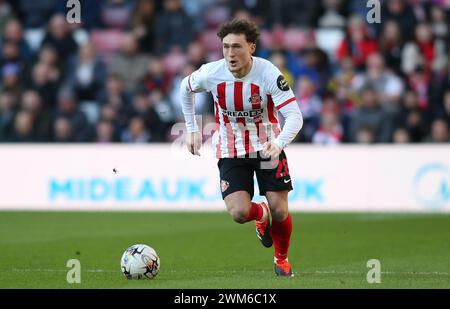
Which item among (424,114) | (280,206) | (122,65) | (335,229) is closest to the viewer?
(280,206)

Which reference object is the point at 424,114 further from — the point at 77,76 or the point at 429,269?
the point at 429,269

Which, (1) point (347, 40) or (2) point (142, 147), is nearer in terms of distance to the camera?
(2) point (142, 147)

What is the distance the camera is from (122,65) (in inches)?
698

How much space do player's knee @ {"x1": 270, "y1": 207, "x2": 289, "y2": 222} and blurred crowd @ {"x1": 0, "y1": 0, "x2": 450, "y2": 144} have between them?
7.49 metres

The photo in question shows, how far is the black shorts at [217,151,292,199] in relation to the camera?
8.84 meters

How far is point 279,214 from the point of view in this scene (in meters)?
8.83

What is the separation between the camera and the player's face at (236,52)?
8.59m

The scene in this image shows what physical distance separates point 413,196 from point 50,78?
6299 millimetres

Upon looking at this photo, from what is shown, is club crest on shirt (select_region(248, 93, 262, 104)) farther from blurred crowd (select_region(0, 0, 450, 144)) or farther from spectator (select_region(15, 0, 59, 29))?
spectator (select_region(15, 0, 59, 29))

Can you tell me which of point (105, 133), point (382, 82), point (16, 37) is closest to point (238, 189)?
point (105, 133)


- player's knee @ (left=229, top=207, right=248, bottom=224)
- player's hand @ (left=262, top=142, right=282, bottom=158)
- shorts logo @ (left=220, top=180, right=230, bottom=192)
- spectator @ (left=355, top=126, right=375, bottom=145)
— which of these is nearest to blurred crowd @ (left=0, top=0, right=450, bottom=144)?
spectator @ (left=355, top=126, right=375, bottom=145)

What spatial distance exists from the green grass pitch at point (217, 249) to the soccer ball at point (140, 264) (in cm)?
9

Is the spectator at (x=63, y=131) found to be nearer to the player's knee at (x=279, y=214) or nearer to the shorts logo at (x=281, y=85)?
the player's knee at (x=279, y=214)

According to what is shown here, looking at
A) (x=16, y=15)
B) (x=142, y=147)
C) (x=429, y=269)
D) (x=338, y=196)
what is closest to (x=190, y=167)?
(x=142, y=147)
